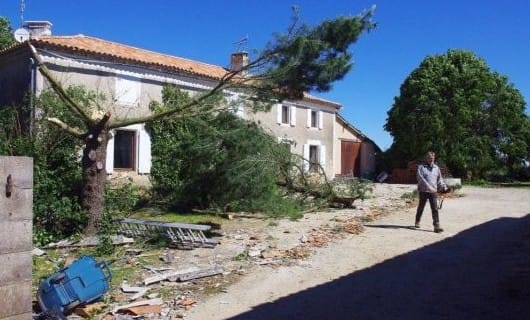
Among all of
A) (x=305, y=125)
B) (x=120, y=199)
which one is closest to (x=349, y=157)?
(x=305, y=125)

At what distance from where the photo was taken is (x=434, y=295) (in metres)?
7.05

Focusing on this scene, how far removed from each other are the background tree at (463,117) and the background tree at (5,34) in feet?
75.5

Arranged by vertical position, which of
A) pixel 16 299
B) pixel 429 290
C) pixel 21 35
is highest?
pixel 21 35

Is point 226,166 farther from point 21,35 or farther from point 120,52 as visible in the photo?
point 21,35

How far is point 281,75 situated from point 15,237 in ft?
24.5

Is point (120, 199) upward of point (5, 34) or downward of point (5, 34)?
downward

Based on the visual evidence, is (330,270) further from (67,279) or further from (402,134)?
(402,134)

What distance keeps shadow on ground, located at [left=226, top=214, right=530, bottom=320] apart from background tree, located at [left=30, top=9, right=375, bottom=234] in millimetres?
4611

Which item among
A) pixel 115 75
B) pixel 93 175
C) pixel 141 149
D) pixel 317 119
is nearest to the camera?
pixel 93 175

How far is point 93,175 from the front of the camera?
1182 centimetres

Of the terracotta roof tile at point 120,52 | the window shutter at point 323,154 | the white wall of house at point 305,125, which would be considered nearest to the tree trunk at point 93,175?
the terracotta roof tile at point 120,52

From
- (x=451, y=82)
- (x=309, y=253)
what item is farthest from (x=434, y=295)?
(x=451, y=82)

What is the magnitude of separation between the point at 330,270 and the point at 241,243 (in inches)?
104

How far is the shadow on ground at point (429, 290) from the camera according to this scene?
21.0 ft
